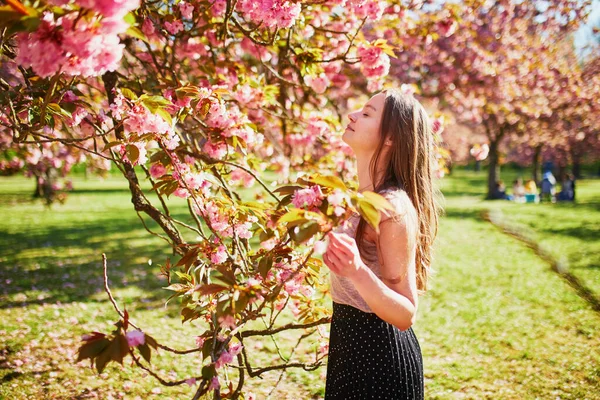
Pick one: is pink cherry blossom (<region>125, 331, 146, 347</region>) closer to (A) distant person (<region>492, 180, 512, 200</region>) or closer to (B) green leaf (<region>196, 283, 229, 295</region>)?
(B) green leaf (<region>196, 283, 229, 295</region>)

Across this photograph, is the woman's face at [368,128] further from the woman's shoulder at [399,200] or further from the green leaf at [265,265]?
the green leaf at [265,265]

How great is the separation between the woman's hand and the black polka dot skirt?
16.3 inches

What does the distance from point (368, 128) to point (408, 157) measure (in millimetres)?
186

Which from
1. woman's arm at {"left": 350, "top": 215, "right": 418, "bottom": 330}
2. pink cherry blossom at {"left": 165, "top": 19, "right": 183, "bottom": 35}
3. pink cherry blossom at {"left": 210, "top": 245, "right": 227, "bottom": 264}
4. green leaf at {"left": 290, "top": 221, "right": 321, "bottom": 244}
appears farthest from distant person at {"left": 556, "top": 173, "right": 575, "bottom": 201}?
green leaf at {"left": 290, "top": 221, "right": 321, "bottom": 244}

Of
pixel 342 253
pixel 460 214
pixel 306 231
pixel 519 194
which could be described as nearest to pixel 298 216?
pixel 306 231

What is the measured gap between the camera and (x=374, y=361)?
65.7 inches

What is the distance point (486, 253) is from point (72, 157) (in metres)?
9.81

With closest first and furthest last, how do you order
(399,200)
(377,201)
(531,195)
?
(377,201) < (399,200) < (531,195)

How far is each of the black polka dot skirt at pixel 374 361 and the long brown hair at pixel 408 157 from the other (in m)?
0.27

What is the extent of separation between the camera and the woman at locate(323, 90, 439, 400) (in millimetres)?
1660

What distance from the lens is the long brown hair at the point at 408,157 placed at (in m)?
1.71

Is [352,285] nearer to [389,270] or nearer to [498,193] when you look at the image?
[389,270]

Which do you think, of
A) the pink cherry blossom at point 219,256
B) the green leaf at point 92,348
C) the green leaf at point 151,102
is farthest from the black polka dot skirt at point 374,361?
the green leaf at point 151,102

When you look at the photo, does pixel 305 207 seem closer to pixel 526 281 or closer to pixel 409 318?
pixel 409 318
